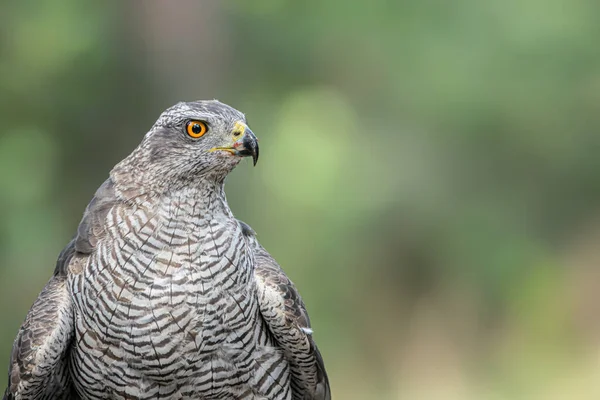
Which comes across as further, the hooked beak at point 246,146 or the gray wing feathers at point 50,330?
the gray wing feathers at point 50,330

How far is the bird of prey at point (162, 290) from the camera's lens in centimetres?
295

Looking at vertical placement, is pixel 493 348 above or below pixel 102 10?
below

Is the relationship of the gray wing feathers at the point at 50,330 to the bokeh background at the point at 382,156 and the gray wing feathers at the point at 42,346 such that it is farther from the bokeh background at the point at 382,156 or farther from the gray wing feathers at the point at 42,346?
the bokeh background at the point at 382,156

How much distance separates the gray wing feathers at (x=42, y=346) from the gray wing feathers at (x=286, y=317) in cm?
81

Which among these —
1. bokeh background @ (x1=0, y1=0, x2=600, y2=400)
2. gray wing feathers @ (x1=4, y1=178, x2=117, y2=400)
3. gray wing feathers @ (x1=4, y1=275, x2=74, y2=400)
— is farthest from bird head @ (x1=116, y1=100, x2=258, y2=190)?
bokeh background @ (x1=0, y1=0, x2=600, y2=400)

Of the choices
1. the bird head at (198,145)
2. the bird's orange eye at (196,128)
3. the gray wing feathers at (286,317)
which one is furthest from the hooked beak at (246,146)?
the gray wing feathers at (286,317)

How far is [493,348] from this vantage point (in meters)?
8.33

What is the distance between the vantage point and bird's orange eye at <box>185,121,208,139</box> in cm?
303

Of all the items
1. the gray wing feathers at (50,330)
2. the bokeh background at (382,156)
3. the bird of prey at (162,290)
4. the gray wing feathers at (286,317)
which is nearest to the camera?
the bird of prey at (162,290)

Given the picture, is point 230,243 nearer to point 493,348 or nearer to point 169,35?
point 169,35

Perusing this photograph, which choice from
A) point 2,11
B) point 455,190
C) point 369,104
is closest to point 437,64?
point 369,104

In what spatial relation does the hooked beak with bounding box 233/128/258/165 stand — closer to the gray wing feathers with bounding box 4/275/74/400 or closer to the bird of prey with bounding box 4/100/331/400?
the bird of prey with bounding box 4/100/331/400

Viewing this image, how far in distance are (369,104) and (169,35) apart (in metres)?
2.80

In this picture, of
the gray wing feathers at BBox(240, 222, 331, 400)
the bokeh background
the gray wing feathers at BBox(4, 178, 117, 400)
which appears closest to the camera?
the gray wing feathers at BBox(4, 178, 117, 400)
